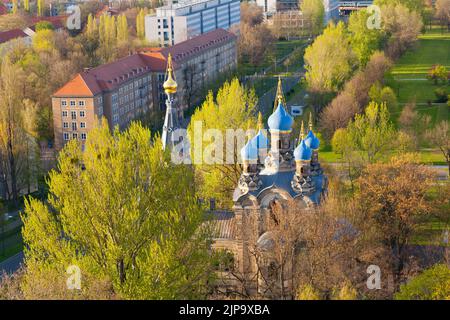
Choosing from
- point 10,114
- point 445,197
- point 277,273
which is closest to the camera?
point 277,273

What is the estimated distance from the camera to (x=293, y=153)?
2938cm

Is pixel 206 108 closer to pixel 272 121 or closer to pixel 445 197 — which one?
pixel 272 121

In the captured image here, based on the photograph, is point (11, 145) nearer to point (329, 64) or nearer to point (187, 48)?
point (329, 64)

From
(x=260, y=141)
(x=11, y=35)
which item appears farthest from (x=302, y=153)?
Answer: (x=11, y=35)

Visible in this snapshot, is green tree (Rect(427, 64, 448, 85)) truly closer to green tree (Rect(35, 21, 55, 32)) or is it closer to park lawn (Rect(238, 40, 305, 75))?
park lawn (Rect(238, 40, 305, 75))

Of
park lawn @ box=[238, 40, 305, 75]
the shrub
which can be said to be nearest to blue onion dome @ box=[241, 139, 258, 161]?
the shrub

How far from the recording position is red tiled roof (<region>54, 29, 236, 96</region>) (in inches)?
2108

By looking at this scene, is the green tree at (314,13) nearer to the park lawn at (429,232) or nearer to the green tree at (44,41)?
the green tree at (44,41)

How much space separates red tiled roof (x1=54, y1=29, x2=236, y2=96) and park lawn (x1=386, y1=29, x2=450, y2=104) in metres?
19.0

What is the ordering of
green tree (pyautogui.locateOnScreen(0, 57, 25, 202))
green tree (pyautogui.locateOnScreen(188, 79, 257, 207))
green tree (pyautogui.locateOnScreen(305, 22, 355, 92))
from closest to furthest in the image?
green tree (pyautogui.locateOnScreen(188, 79, 257, 207)), green tree (pyautogui.locateOnScreen(0, 57, 25, 202)), green tree (pyautogui.locateOnScreen(305, 22, 355, 92))

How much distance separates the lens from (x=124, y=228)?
862 inches

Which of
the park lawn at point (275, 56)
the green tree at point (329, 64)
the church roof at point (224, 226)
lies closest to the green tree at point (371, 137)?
the church roof at point (224, 226)

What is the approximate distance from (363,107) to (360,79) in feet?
12.2

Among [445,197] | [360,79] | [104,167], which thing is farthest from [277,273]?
[360,79]
